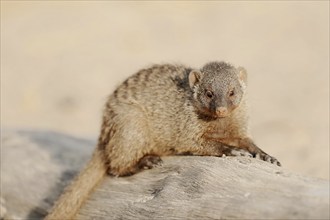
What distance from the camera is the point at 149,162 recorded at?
17.4 feet

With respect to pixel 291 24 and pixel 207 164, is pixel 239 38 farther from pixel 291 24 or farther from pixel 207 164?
pixel 207 164

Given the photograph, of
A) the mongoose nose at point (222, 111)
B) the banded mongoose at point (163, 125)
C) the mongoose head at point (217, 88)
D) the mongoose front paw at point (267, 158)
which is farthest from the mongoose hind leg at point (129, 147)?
the mongoose front paw at point (267, 158)

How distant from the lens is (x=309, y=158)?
7.94 meters

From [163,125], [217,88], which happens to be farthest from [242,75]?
[163,125]

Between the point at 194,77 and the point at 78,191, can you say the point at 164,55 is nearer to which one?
the point at 194,77

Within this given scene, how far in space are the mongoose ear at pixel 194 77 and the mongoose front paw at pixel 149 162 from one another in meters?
0.57

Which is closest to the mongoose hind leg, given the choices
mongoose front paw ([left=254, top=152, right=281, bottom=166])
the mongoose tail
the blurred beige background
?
the mongoose tail

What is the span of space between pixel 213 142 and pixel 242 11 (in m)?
7.38

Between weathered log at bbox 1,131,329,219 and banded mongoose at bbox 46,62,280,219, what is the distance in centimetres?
11

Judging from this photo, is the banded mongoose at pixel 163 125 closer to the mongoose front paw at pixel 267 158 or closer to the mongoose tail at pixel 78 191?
the mongoose tail at pixel 78 191

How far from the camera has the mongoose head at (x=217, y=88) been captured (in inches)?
Answer: 205

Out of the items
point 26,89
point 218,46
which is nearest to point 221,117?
point 26,89

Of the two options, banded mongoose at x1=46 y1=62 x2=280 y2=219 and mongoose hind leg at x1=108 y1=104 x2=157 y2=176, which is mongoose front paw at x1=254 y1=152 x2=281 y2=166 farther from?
mongoose hind leg at x1=108 y1=104 x2=157 y2=176

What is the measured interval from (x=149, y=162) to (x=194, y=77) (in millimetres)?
670
